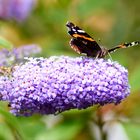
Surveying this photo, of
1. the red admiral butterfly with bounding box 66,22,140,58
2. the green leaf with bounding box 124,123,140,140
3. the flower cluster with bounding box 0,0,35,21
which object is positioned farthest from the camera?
the flower cluster with bounding box 0,0,35,21

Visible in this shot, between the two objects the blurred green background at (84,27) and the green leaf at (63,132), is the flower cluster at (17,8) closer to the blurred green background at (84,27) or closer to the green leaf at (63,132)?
the blurred green background at (84,27)

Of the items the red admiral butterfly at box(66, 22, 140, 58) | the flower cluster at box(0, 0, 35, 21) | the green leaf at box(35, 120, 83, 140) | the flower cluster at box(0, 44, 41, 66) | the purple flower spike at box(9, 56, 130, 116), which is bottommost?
the purple flower spike at box(9, 56, 130, 116)

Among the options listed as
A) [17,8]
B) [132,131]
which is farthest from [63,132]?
[17,8]

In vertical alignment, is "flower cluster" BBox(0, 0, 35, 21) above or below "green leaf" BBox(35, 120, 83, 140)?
above

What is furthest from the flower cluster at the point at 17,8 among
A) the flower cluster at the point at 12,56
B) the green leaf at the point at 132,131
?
the flower cluster at the point at 12,56

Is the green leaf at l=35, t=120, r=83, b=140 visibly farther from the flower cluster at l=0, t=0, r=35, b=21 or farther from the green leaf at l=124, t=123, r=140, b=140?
the flower cluster at l=0, t=0, r=35, b=21

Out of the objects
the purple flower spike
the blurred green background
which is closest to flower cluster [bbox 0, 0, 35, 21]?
the blurred green background
